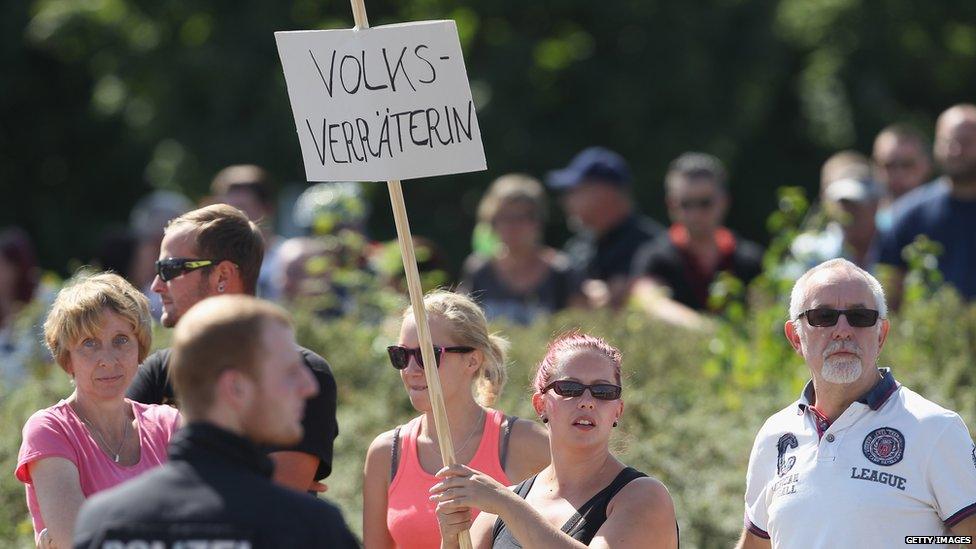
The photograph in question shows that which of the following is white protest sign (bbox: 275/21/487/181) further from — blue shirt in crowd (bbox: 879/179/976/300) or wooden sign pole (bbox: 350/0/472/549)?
blue shirt in crowd (bbox: 879/179/976/300)

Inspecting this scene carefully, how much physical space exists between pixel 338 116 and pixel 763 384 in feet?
12.2

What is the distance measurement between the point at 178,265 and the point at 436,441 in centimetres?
102

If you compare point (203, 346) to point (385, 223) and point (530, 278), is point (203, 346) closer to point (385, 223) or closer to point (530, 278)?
point (530, 278)

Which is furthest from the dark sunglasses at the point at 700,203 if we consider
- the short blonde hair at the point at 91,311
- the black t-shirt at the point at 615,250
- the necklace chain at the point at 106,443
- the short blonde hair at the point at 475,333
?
the necklace chain at the point at 106,443

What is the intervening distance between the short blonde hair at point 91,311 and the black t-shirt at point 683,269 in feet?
16.0

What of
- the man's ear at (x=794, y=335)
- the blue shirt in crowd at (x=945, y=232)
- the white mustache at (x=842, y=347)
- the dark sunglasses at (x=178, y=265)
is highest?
the dark sunglasses at (x=178, y=265)

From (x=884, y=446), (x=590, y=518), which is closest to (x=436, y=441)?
(x=590, y=518)

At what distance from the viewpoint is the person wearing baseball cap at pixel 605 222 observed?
9664mm

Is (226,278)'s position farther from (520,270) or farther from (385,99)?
(520,270)

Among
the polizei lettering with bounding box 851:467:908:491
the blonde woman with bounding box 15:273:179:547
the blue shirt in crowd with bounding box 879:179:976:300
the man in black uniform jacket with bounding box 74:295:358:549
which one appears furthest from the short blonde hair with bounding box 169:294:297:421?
the blue shirt in crowd with bounding box 879:179:976:300

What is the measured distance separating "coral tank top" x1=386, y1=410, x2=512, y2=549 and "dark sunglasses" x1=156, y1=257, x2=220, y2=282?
0.90 metres

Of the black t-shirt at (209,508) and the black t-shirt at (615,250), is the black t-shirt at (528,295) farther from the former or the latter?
the black t-shirt at (209,508)

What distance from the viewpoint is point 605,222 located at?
9828 millimetres

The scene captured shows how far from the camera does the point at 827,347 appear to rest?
471 cm
